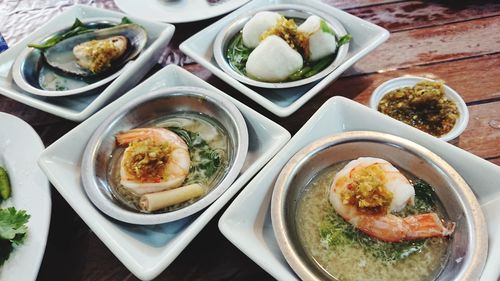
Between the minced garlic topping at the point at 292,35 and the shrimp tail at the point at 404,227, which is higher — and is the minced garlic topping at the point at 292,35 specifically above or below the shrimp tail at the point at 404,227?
above

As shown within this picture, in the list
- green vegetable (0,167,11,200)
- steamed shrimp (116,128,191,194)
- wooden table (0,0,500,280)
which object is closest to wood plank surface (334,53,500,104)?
wooden table (0,0,500,280)

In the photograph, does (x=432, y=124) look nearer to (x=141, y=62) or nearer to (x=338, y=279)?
(x=338, y=279)

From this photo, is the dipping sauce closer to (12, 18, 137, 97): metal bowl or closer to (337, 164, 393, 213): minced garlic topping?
(337, 164, 393, 213): minced garlic topping

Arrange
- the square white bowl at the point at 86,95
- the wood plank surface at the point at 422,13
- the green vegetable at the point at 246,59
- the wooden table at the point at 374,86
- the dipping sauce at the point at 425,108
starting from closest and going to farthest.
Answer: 1. the wooden table at the point at 374,86
2. the dipping sauce at the point at 425,108
3. the square white bowl at the point at 86,95
4. the green vegetable at the point at 246,59
5. the wood plank surface at the point at 422,13

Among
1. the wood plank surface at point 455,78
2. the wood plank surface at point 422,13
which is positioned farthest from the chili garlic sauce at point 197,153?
the wood plank surface at point 422,13

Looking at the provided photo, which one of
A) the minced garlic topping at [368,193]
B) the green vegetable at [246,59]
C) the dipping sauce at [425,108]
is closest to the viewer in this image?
the minced garlic topping at [368,193]

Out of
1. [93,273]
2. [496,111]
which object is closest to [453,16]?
[496,111]

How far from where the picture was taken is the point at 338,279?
101cm

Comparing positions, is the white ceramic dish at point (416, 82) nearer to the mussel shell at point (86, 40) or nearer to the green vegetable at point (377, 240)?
the green vegetable at point (377, 240)

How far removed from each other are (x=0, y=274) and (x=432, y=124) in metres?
1.55

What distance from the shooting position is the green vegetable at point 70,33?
6.41 ft

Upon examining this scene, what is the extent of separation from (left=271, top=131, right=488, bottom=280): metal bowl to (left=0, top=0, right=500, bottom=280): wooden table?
21 centimetres

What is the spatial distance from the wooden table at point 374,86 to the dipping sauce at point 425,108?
0.28 ft

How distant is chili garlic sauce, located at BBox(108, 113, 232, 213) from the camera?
4.28 ft
